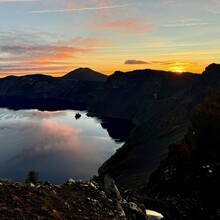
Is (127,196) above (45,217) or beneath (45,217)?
beneath

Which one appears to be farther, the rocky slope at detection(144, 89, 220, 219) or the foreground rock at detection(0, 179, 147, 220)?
the rocky slope at detection(144, 89, 220, 219)

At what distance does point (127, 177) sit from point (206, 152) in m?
78.4

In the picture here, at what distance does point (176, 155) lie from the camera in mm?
121750

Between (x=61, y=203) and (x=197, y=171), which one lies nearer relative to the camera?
(x=61, y=203)

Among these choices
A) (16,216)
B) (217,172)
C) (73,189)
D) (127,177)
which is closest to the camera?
(16,216)

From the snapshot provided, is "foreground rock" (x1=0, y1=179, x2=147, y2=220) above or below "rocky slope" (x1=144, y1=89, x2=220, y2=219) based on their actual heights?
above

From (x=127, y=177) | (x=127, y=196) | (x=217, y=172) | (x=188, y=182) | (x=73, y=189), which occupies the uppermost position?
(x=73, y=189)

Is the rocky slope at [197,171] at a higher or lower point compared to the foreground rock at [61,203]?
lower

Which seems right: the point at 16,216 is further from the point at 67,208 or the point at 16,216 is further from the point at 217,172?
the point at 217,172

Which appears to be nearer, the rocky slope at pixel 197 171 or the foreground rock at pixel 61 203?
the foreground rock at pixel 61 203

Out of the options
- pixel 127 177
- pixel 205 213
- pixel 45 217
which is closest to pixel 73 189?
pixel 45 217

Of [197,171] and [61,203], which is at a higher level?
[61,203]

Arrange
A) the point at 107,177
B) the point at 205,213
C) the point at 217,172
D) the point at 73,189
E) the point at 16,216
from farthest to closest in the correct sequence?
the point at 217,172, the point at 205,213, the point at 107,177, the point at 73,189, the point at 16,216

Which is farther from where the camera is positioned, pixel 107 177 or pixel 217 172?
pixel 217 172
